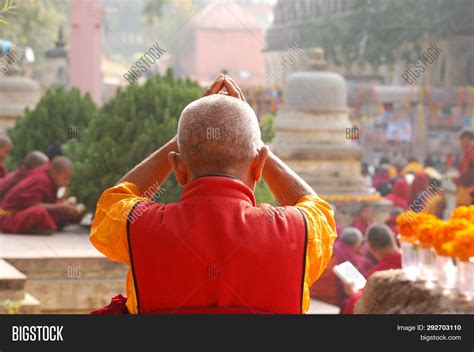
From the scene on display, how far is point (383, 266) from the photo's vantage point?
6.56 m

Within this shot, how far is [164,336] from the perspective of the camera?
239cm

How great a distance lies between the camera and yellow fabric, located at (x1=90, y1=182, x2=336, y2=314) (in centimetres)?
250

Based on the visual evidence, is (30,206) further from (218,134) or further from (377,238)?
(218,134)

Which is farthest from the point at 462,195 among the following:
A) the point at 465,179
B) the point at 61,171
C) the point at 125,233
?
the point at 125,233

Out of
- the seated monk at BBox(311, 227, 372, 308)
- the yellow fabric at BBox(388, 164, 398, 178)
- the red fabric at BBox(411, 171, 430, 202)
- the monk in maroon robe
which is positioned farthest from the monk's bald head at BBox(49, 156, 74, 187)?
the yellow fabric at BBox(388, 164, 398, 178)

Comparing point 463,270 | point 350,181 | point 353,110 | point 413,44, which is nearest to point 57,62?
point 353,110

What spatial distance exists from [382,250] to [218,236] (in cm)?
472

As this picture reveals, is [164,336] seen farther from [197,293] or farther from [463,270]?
[463,270]

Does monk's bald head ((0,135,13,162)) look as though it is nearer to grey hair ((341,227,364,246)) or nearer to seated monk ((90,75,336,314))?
grey hair ((341,227,364,246))

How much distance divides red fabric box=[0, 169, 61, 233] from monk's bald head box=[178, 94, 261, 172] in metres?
6.09

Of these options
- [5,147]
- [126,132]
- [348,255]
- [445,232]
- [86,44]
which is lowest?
[348,255]

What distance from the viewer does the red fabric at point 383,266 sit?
247 inches

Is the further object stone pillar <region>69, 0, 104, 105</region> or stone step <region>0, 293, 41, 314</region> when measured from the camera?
stone pillar <region>69, 0, 104, 105</region>

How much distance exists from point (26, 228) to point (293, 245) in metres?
6.23
